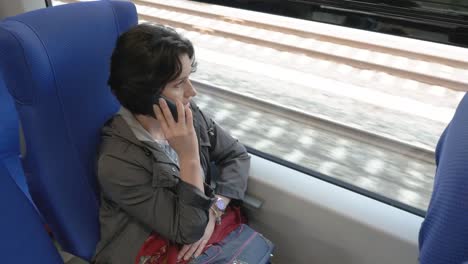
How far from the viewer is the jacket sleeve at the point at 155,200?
1.09m

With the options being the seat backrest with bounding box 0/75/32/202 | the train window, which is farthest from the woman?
the train window

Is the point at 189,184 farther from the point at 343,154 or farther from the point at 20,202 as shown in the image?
the point at 343,154

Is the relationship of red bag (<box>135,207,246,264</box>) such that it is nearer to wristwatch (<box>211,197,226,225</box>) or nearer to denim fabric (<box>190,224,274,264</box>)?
denim fabric (<box>190,224,274,264</box>)

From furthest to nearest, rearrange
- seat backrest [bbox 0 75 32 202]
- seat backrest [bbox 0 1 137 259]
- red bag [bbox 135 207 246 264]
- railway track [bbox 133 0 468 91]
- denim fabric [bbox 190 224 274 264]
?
railway track [bbox 133 0 468 91]
seat backrest [bbox 0 75 32 202]
denim fabric [bbox 190 224 274 264]
red bag [bbox 135 207 246 264]
seat backrest [bbox 0 1 137 259]

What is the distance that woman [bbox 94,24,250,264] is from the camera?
3.47ft

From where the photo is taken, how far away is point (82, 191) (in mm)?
1177

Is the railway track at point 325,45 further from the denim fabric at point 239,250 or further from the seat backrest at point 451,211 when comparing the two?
the seat backrest at point 451,211

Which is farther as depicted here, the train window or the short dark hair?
the train window

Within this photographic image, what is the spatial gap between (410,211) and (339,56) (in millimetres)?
1587

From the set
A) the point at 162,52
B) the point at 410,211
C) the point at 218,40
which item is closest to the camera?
the point at 162,52

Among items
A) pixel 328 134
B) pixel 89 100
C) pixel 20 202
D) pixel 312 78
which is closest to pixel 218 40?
pixel 312 78

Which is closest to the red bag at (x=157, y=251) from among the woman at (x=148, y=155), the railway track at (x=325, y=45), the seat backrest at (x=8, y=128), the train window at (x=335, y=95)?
the woman at (x=148, y=155)

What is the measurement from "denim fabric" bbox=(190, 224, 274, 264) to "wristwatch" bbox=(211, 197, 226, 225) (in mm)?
77

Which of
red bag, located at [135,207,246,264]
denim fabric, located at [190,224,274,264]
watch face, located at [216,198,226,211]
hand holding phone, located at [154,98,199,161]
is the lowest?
denim fabric, located at [190,224,274,264]
